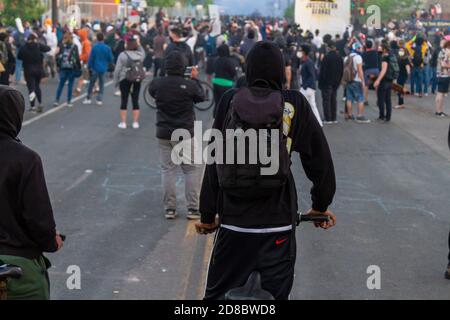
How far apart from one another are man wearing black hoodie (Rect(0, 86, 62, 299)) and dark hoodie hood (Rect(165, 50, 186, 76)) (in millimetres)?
5864

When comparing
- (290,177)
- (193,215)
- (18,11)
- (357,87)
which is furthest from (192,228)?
(18,11)

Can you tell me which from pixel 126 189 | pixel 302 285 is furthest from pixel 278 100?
pixel 126 189

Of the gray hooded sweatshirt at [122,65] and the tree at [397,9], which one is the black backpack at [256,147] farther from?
the tree at [397,9]

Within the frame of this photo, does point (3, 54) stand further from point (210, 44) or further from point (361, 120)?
point (210, 44)

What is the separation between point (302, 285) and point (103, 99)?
17472 millimetres

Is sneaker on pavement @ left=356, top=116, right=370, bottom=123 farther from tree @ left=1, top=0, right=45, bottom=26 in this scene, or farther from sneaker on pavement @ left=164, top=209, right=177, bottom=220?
tree @ left=1, top=0, right=45, bottom=26

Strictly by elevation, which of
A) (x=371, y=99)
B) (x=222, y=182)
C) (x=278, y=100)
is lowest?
(x=371, y=99)

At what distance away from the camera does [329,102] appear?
20281mm

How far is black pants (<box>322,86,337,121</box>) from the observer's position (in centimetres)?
2019

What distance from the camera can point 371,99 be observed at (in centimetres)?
2694

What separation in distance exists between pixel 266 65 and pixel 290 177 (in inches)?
23.3

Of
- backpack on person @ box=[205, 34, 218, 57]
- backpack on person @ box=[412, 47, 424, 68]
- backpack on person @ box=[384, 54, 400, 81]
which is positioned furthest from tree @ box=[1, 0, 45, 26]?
backpack on person @ box=[384, 54, 400, 81]

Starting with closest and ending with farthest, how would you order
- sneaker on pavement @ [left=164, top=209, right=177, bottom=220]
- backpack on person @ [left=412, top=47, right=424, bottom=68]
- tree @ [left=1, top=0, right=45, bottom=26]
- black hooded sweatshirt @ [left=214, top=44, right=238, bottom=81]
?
sneaker on pavement @ [left=164, top=209, right=177, bottom=220] → black hooded sweatshirt @ [left=214, top=44, right=238, bottom=81] → backpack on person @ [left=412, top=47, right=424, bottom=68] → tree @ [left=1, top=0, right=45, bottom=26]
